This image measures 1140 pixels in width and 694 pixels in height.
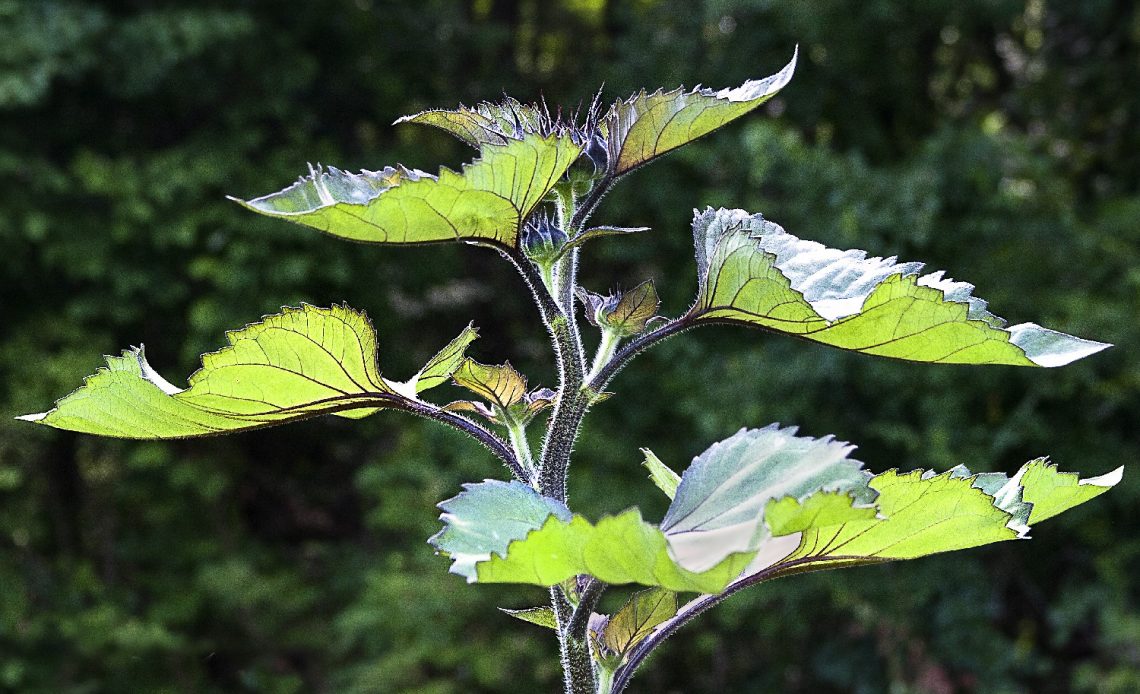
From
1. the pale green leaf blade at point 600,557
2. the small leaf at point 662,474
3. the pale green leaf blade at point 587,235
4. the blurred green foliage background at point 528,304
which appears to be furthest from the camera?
the blurred green foliage background at point 528,304

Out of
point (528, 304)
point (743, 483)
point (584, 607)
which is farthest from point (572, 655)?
point (528, 304)

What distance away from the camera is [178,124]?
138 inches

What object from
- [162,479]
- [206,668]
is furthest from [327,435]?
[206,668]

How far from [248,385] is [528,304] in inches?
130

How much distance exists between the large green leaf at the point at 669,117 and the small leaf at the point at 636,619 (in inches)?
8.7

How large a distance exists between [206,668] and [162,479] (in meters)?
0.63

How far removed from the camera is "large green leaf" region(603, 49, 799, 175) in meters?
0.52

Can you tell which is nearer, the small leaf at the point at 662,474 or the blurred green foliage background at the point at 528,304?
the small leaf at the point at 662,474

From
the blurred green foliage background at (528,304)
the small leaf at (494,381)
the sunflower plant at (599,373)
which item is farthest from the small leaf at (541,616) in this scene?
the blurred green foliage background at (528,304)

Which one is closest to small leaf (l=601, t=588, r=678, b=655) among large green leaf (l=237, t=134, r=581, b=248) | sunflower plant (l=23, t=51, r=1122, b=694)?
sunflower plant (l=23, t=51, r=1122, b=694)

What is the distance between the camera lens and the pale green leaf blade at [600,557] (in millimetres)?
411

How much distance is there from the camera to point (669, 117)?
0.53m

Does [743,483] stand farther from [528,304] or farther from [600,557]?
[528,304]

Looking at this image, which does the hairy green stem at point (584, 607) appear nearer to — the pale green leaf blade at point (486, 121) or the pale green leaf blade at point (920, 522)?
the pale green leaf blade at point (920, 522)
